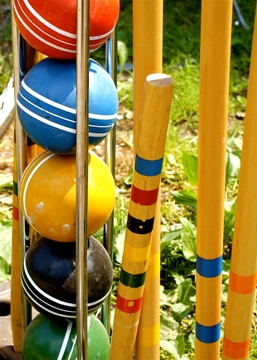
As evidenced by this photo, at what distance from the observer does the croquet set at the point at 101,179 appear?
0.93 m

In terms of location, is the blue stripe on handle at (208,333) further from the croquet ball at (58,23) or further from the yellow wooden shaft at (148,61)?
the croquet ball at (58,23)

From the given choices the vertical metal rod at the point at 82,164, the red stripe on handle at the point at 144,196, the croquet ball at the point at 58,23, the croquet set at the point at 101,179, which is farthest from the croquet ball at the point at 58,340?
the croquet ball at the point at 58,23

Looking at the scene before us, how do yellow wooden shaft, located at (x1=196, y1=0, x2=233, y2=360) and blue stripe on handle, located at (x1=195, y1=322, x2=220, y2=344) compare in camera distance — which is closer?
yellow wooden shaft, located at (x1=196, y1=0, x2=233, y2=360)

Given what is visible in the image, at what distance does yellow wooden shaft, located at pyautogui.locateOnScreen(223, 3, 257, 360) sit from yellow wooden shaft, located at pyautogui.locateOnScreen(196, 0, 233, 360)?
0.05m

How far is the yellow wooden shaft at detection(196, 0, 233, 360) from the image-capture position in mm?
969

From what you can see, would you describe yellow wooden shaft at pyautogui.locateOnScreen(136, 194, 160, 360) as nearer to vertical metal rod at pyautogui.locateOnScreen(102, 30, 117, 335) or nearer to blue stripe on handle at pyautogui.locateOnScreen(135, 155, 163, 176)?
vertical metal rod at pyautogui.locateOnScreen(102, 30, 117, 335)

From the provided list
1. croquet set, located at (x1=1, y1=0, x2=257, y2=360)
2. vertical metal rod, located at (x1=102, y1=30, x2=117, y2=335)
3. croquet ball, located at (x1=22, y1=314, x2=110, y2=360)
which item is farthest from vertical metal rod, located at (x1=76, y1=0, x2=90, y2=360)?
vertical metal rod, located at (x1=102, y1=30, x2=117, y2=335)

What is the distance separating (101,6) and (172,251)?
1046 mm

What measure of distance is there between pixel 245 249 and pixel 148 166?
0.22 meters

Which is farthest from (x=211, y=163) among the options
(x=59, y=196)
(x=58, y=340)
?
(x=58, y=340)

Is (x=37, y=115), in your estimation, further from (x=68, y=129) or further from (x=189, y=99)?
(x=189, y=99)

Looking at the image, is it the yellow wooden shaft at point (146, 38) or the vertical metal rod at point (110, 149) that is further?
the vertical metal rod at point (110, 149)

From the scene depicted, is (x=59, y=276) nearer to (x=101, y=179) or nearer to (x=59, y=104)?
(x=101, y=179)

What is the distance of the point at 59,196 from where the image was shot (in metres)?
1.00
